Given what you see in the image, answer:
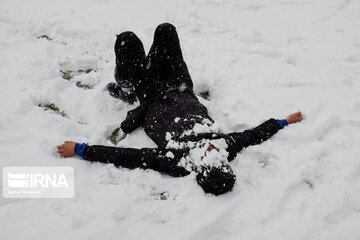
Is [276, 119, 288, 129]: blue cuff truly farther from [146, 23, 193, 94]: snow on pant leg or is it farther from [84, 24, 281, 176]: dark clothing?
[146, 23, 193, 94]: snow on pant leg

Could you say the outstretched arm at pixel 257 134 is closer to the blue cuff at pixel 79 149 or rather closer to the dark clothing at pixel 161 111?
the dark clothing at pixel 161 111

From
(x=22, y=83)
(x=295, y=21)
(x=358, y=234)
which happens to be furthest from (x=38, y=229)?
(x=295, y=21)

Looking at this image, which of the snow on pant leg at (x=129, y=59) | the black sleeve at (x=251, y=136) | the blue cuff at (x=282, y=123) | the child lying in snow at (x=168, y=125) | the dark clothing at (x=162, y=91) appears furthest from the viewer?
the blue cuff at (x=282, y=123)

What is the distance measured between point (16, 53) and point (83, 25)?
1255 millimetres

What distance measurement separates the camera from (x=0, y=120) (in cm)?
295

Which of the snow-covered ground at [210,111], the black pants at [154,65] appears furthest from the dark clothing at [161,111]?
the snow-covered ground at [210,111]

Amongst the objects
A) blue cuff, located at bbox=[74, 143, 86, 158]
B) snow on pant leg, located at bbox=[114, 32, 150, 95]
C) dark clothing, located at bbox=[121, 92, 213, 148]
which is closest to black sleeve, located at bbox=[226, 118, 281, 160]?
dark clothing, located at bbox=[121, 92, 213, 148]

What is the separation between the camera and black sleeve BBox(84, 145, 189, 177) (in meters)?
2.63

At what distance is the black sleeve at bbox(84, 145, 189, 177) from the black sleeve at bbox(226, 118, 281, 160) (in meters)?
0.50

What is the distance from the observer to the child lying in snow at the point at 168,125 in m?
2.52

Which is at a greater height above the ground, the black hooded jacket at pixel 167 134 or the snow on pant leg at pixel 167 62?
the snow on pant leg at pixel 167 62

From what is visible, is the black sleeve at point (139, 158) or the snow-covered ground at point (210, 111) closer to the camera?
the snow-covered ground at point (210, 111)

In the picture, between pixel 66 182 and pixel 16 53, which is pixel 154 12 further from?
pixel 66 182

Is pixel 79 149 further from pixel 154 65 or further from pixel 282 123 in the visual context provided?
pixel 282 123
